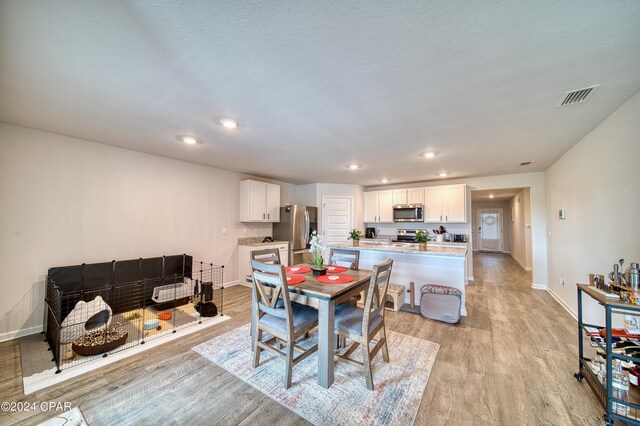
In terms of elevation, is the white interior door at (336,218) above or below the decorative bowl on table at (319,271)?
above

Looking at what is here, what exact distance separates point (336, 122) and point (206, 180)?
128 inches

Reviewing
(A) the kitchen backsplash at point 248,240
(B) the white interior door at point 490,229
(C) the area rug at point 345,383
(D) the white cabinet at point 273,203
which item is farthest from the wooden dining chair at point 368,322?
(B) the white interior door at point 490,229

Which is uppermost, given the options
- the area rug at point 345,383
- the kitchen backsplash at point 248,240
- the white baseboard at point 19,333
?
the kitchen backsplash at point 248,240

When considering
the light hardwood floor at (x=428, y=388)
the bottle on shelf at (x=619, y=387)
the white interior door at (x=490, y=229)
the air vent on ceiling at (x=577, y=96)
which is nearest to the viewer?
the bottle on shelf at (x=619, y=387)

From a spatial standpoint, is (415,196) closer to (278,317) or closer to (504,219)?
(278,317)

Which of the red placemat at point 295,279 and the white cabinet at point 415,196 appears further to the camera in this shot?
the white cabinet at point 415,196

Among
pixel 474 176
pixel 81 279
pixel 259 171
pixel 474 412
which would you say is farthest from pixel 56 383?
pixel 474 176

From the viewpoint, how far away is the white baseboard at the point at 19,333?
8.68 ft

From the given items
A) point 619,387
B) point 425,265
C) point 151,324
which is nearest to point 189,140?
point 151,324

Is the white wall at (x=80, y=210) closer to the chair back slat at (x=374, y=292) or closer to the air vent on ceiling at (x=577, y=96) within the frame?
the chair back slat at (x=374, y=292)

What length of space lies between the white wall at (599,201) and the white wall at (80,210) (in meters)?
5.65

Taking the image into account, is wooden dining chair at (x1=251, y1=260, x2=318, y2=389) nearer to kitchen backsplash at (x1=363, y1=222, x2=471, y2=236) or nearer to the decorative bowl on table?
the decorative bowl on table

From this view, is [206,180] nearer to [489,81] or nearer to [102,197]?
[102,197]

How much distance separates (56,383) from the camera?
6.43ft
